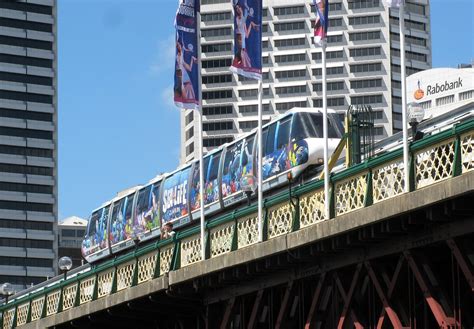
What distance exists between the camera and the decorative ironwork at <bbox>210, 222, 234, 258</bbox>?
38156 millimetres

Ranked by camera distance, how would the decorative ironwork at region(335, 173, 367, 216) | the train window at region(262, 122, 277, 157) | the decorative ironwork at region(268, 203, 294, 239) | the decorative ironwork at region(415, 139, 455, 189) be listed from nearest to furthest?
the decorative ironwork at region(415, 139, 455, 189) < the decorative ironwork at region(335, 173, 367, 216) < the decorative ironwork at region(268, 203, 294, 239) < the train window at region(262, 122, 277, 157)

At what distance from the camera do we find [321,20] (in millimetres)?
36625

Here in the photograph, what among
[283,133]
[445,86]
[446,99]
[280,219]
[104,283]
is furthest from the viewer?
[445,86]

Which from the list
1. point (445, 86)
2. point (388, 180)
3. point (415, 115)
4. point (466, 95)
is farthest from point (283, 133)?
point (445, 86)

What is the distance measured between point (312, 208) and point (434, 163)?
5591 millimetres

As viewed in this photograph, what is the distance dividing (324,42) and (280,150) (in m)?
17.4

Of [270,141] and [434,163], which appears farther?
[270,141]

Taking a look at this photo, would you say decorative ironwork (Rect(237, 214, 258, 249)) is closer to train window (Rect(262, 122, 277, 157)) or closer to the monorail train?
the monorail train

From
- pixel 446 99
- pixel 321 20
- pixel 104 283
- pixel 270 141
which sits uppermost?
pixel 321 20

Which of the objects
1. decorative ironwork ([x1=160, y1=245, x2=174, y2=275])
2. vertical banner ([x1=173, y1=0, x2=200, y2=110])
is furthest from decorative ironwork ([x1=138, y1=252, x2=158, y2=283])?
vertical banner ([x1=173, y1=0, x2=200, y2=110])

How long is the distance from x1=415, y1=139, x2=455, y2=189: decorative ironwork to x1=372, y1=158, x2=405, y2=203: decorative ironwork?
0.57 meters

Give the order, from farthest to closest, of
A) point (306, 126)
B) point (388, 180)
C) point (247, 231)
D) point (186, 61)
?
point (306, 126) → point (186, 61) → point (247, 231) → point (388, 180)

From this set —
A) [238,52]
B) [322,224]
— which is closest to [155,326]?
[238,52]

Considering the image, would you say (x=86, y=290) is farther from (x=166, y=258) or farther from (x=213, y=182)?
(x=213, y=182)
